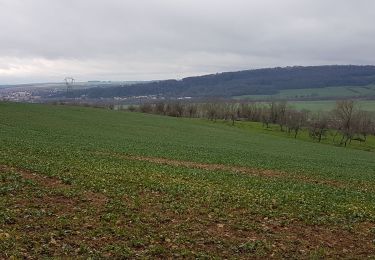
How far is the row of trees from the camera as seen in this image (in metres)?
111

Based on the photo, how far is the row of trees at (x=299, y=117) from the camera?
363 ft

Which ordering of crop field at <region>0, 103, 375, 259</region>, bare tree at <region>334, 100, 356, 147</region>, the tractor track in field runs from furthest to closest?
bare tree at <region>334, 100, 356, 147</region>
the tractor track in field
crop field at <region>0, 103, 375, 259</region>

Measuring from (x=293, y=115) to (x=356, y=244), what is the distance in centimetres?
11557

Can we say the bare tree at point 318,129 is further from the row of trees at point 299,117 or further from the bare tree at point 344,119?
the bare tree at point 344,119

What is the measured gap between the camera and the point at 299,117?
121125 mm

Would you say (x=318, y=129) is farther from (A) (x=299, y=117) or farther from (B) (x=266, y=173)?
(B) (x=266, y=173)

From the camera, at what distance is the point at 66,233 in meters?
11.1

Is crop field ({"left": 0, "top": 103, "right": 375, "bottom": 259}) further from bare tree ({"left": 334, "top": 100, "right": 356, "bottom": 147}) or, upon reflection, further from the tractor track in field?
bare tree ({"left": 334, "top": 100, "right": 356, "bottom": 147})

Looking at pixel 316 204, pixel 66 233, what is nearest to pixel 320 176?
pixel 316 204

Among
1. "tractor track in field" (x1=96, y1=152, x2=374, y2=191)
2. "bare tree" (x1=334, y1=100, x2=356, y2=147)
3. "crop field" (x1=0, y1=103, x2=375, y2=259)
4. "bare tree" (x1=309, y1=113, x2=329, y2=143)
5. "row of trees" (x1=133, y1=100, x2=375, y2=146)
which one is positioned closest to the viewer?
"crop field" (x1=0, y1=103, x2=375, y2=259)

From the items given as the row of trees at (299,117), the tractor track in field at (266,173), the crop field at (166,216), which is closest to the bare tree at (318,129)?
the row of trees at (299,117)

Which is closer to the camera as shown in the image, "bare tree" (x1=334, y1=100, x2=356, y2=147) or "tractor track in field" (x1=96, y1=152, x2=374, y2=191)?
"tractor track in field" (x1=96, y1=152, x2=374, y2=191)

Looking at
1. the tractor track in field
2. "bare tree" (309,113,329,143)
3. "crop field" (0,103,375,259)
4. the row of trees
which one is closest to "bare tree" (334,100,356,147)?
the row of trees

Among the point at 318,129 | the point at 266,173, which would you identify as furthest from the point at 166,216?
the point at 318,129
